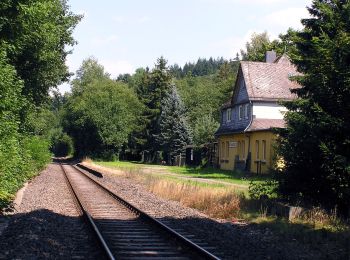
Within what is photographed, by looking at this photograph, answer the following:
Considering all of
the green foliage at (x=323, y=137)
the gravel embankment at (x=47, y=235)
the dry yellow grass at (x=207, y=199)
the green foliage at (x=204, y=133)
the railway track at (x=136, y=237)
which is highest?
the green foliage at (x=204, y=133)

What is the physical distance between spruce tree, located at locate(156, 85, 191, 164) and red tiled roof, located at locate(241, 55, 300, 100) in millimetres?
19659

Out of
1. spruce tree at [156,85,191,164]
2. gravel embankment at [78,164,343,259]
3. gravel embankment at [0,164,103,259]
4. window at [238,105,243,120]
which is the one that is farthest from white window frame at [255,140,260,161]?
gravel embankment at [0,164,103,259]

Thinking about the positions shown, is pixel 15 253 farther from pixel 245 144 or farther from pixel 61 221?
pixel 245 144

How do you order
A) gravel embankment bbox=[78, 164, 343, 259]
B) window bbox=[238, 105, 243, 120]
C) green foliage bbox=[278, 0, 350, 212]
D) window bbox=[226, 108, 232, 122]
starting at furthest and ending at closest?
window bbox=[226, 108, 232, 122], window bbox=[238, 105, 243, 120], green foliage bbox=[278, 0, 350, 212], gravel embankment bbox=[78, 164, 343, 259]

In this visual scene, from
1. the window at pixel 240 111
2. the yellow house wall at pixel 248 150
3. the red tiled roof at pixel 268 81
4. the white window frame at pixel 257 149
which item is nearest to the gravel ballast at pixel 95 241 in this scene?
the yellow house wall at pixel 248 150

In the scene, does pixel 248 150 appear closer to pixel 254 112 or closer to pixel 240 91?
pixel 254 112

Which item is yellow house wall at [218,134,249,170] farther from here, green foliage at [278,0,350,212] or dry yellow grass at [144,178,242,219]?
green foliage at [278,0,350,212]

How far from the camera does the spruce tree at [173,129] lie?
63.5 metres

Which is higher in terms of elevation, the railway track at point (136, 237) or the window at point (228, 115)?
the window at point (228, 115)

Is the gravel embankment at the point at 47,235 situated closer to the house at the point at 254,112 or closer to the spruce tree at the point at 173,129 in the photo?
the house at the point at 254,112

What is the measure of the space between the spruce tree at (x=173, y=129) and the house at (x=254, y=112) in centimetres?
1534

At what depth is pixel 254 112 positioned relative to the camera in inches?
1663

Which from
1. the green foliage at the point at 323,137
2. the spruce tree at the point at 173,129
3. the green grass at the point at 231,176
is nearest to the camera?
the green foliage at the point at 323,137

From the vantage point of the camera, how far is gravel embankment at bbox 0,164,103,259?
9.23 m
